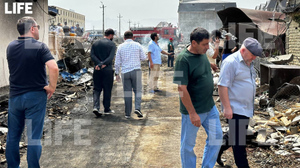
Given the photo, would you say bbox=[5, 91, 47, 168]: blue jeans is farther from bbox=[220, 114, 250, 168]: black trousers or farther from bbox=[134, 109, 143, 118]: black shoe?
bbox=[134, 109, 143, 118]: black shoe

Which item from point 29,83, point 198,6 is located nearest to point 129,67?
point 29,83

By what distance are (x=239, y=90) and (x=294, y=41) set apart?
11.5 metres

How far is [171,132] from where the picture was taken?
634 cm

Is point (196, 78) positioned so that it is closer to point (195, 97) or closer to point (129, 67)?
point (195, 97)

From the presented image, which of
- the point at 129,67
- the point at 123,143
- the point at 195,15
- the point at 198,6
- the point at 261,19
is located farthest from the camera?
the point at 198,6

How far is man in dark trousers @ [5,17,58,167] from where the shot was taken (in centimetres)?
393

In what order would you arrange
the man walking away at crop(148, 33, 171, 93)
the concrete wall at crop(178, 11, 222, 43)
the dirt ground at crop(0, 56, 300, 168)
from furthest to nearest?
the concrete wall at crop(178, 11, 222, 43), the man walking away at crop(148, 33, 171, 93), the dirt ground at crop(0, 56, 300, 168)

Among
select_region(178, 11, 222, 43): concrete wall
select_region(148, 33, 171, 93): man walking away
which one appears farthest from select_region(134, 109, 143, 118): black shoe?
select_region(178, 11, 222, 43): concrete wall

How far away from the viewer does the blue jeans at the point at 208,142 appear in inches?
147

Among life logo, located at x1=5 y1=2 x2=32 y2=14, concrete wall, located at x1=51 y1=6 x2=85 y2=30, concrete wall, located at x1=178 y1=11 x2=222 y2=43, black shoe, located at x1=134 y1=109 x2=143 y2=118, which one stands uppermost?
concrete wall, located at x1=51 y1=6 x2=85 y2=30

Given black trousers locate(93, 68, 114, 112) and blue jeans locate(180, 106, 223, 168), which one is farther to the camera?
black trousers locate(93, 68, 114, 112)

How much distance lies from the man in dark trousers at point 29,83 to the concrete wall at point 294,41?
11.9m

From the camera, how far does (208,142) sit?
3873 millimetres

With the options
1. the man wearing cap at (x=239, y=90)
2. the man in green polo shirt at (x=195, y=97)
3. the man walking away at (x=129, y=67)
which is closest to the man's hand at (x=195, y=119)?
the man in green polo shirt at (x=195, y=97)
